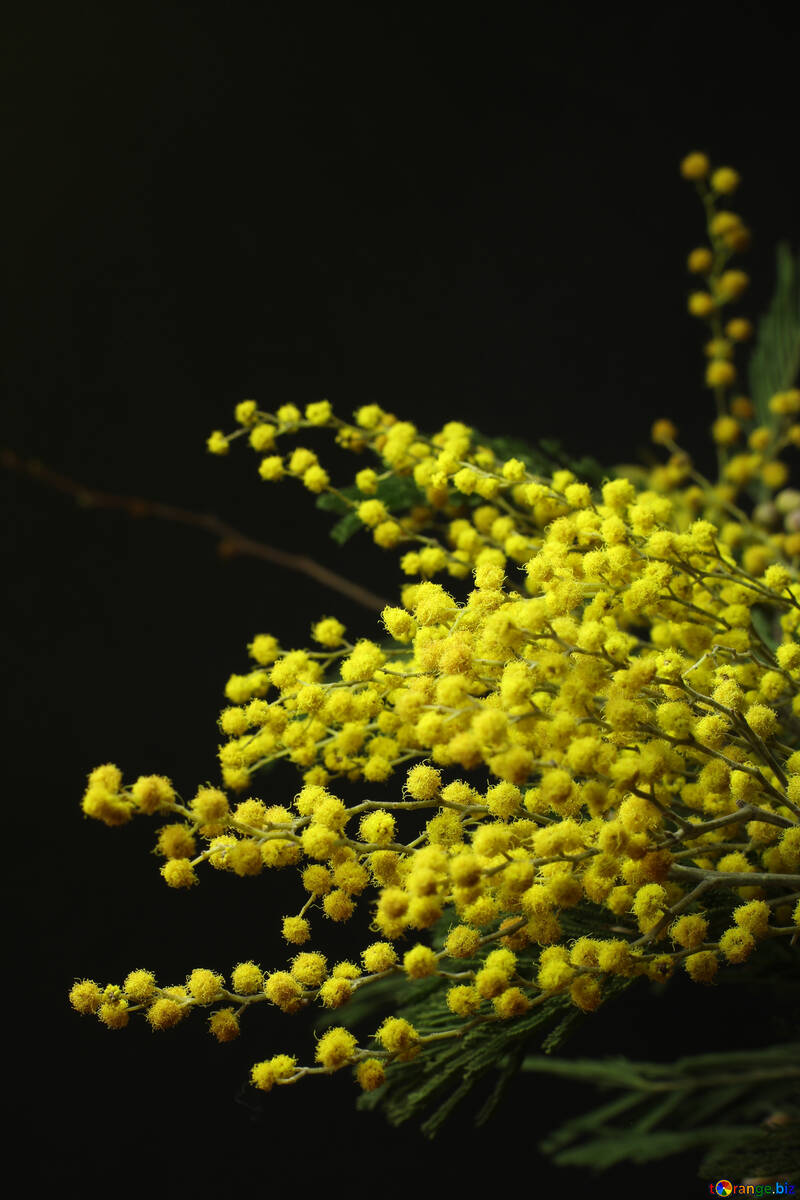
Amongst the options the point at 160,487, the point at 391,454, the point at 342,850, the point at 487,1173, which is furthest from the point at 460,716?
the point at 487,1173

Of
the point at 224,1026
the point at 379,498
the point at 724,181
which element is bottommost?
the point at 224,1026

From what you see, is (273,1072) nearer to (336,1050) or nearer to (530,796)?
(336,1050)

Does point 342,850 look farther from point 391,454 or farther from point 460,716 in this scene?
point 391,454

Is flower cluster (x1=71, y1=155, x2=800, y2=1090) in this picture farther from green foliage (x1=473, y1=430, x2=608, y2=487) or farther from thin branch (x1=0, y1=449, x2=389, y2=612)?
thin branch (x1=0, y1=449, x2=389, y2=612)

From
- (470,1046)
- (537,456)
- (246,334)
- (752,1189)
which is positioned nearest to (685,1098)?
(752,1189)

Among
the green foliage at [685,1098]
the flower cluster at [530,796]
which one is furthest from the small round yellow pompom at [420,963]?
the green foliage at [685,1098]
